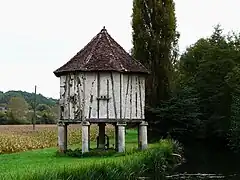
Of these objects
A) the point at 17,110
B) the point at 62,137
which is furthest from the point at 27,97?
the point at 62,137

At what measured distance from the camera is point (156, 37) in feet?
139

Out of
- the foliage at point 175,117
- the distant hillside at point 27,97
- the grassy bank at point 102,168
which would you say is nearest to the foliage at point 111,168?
the grassy bank at point 102,168

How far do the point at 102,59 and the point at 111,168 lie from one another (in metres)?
11.5

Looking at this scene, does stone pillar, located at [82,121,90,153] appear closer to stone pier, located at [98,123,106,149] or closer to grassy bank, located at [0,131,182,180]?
grassy bank, located at [0,131,182,180]

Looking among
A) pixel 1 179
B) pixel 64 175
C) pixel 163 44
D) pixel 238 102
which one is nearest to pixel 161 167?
pixel 64 175

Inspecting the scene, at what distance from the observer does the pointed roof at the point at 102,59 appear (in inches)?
1072

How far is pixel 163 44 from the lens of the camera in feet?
138

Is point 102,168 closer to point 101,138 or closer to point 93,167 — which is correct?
point 93,167

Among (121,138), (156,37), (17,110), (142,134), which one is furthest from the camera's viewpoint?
(17,110)

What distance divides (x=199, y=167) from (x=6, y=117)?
212ft

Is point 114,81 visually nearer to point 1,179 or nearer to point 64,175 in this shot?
point 64,175

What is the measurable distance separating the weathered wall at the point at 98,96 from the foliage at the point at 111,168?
3153 mm

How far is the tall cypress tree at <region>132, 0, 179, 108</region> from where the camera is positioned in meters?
42.4

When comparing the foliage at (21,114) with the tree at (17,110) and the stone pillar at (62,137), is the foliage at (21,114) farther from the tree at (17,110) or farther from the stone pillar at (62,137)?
the stone pillar at (62,137)
